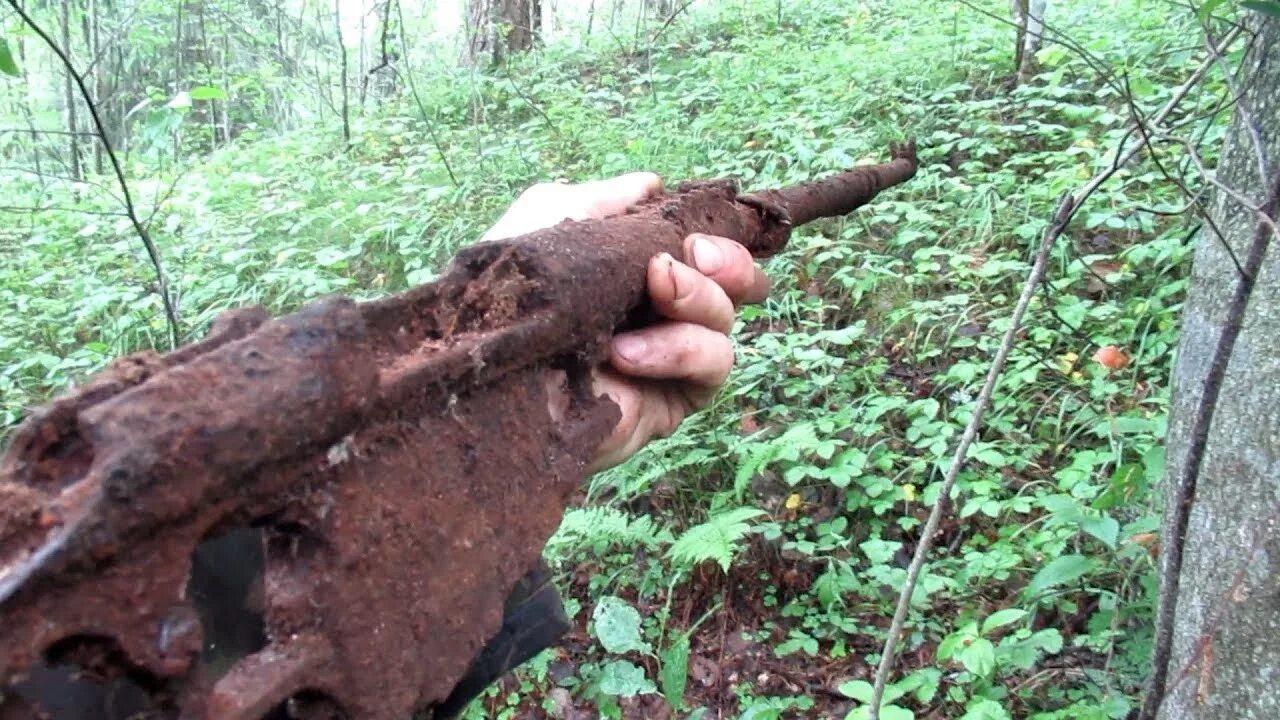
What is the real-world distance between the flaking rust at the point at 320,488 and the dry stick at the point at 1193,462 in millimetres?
1021

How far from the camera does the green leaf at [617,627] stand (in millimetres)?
2125

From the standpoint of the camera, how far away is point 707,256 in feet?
4.62

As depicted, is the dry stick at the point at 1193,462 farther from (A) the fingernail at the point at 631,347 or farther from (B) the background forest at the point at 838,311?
(A) the fingernail at the point at 631,347

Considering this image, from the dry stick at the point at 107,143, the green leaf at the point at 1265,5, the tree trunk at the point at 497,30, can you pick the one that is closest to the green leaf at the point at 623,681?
the green leaf at the point at 1265,5

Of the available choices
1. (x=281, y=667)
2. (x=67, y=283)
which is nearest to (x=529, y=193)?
(x=281, y=667)

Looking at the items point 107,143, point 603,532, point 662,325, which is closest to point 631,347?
point 662,325

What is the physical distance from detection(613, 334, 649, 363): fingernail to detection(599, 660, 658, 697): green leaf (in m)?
1.14

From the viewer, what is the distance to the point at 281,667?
26.7 inches

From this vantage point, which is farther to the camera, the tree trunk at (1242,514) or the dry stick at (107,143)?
the dry stick at (107,143)

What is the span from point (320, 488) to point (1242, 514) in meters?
1.35

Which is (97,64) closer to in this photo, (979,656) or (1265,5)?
(979,656)

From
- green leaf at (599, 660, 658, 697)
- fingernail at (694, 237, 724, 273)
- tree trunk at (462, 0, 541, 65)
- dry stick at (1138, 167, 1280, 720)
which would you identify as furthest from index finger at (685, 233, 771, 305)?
tree trunk at (462, 0, 541, 65)

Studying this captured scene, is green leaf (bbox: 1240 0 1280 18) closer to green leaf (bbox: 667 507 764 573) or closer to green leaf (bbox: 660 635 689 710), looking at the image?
green leaf (bbox: 667 507 764 573)

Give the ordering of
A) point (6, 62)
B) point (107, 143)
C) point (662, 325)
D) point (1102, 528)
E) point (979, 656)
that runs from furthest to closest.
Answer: point (107, 143) → point (1102, 528) → point (979, 656) → point (6, 62) → point (662, 325)
